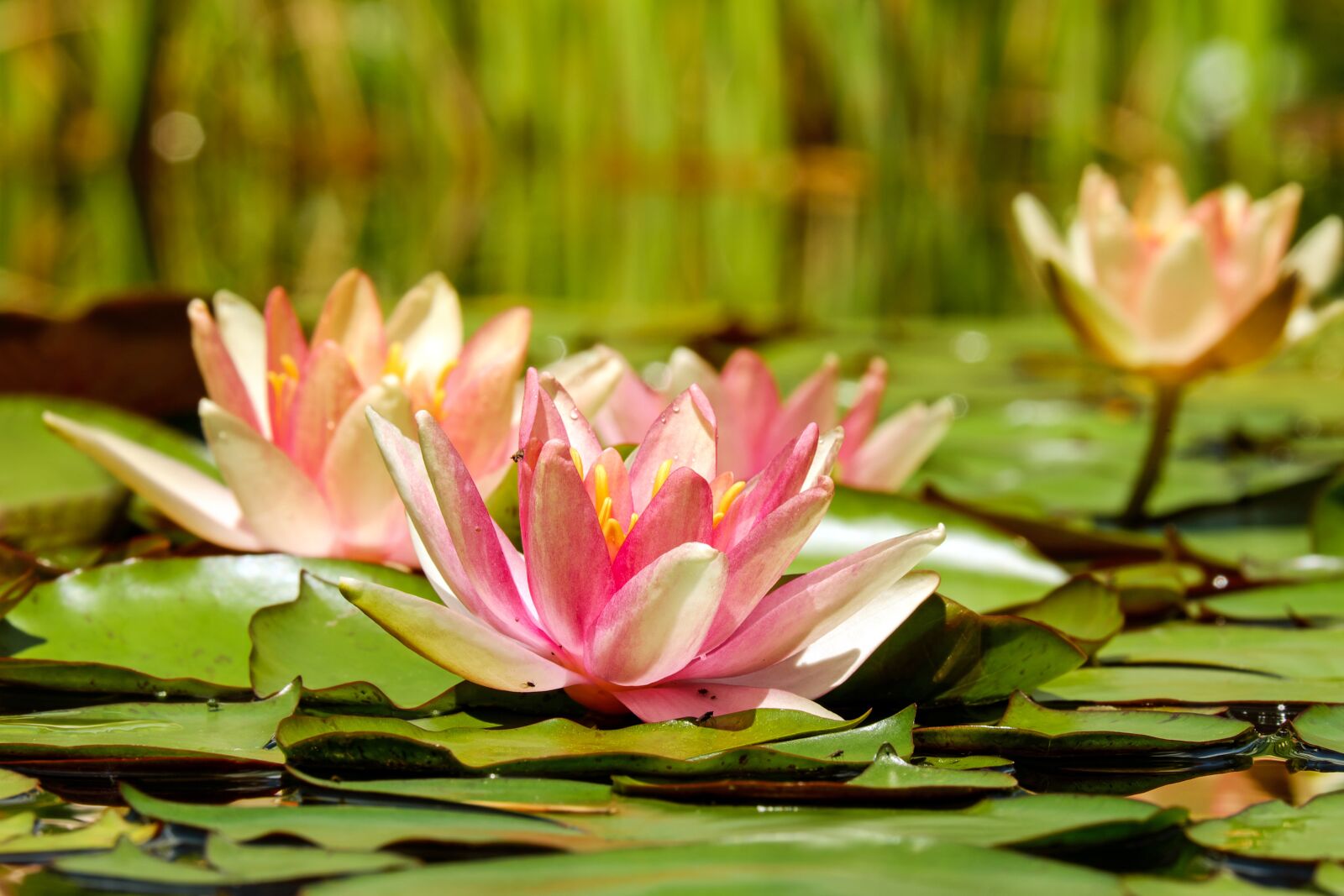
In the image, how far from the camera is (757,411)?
1.33m

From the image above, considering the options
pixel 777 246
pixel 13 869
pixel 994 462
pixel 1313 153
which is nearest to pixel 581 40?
pixel 777 246

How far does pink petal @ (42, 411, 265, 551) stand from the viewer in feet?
3.90

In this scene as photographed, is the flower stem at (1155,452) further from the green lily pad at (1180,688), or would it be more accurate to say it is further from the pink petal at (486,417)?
the pink petal at (486,417)

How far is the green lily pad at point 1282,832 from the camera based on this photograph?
789 millimetres

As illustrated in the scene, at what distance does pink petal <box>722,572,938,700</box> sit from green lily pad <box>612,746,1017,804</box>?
99 millimetres

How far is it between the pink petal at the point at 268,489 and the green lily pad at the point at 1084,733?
0.53 m

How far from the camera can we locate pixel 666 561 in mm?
840

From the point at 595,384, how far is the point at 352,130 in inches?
309

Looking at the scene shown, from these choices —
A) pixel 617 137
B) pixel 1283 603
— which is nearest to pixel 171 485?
pixel 1283 603

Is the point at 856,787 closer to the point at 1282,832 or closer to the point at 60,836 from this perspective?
the point at 1282,832

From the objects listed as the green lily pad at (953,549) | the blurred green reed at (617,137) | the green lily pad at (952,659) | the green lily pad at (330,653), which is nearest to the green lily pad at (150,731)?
the green lily pad at (330,653)

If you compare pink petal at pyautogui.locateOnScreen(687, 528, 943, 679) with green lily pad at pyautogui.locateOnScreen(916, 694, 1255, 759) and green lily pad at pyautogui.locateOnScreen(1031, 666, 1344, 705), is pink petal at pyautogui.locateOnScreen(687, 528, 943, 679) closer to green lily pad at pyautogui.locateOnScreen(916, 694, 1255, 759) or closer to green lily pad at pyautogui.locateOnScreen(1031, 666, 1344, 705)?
green lily pad at pyautogui.locateOnScreen(916, 694, 1255, 759)

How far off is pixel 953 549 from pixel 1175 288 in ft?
1.75

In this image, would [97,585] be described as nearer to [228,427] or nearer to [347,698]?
[228,427]
